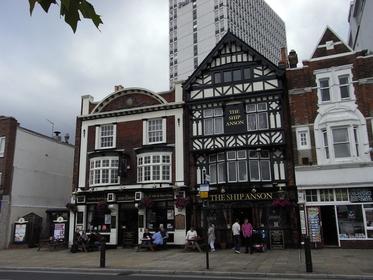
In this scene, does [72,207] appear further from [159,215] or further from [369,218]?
[369,218]

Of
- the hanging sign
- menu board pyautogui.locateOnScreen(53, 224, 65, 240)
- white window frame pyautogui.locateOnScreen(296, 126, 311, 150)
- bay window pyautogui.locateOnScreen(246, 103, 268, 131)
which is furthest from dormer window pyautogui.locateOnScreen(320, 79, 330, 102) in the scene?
menu board pyautogui.locateOnScreen(53, 224, 65, 240)

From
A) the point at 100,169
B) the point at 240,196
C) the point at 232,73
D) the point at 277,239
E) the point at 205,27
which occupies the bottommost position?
the point at 277,239

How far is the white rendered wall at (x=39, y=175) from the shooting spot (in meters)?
30.4

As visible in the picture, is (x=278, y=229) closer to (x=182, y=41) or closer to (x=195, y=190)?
(x=195, y=190)

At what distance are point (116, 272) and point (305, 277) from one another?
7.07 metres

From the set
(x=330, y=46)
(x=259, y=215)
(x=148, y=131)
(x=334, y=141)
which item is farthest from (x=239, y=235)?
(x=330, y=46)

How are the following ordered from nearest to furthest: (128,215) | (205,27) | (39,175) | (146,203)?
(146,203) < (128,215) < (39,175) < (205,27)

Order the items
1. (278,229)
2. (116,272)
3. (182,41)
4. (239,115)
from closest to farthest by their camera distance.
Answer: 1. (116,272)
2. (278,229)
3. (239,115)
4. (182,41)

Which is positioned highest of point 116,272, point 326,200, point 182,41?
point 182,41

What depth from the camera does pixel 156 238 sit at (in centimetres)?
2317

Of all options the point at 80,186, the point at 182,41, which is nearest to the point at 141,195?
the point at 80,186

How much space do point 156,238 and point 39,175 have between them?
47.9 ft

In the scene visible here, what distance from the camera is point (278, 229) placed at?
903 inches

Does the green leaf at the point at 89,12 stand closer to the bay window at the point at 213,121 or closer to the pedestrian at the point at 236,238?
the pedestrian at the point at 236,238
